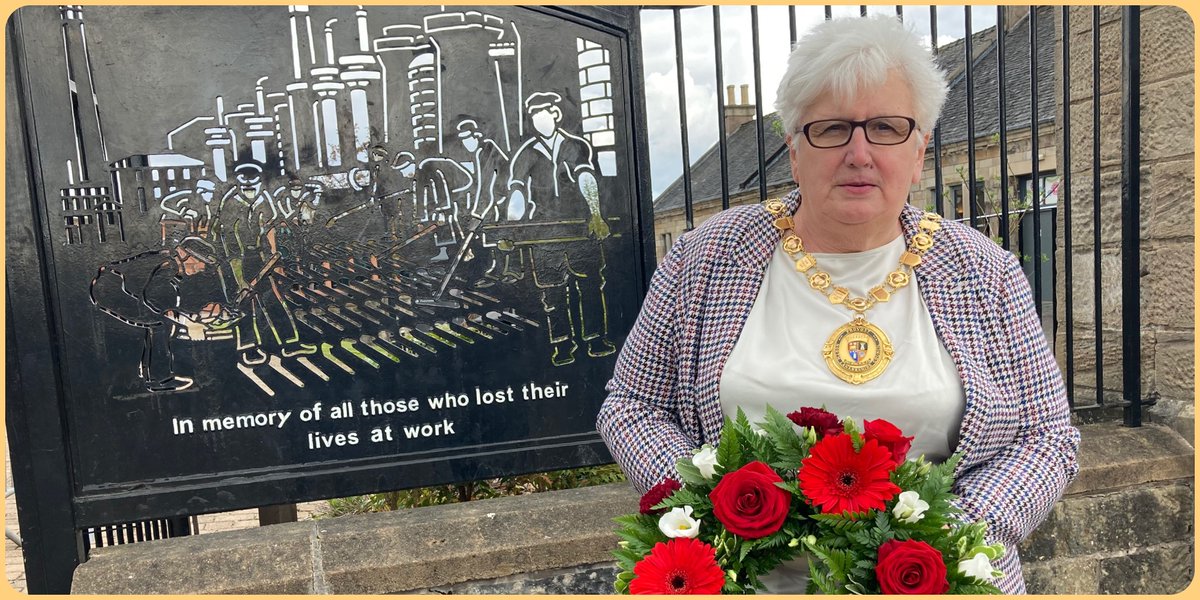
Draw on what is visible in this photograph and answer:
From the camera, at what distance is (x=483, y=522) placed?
108 inches

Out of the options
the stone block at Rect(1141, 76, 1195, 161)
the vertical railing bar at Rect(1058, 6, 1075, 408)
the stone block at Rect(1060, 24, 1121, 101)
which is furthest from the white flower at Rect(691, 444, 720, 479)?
the stone block at Rect(1060, 24, 1121, 101)

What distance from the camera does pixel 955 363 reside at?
1726 mm

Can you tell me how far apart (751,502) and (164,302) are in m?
2.11

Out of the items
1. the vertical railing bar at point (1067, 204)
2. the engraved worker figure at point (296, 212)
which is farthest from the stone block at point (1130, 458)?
the engraved worker figure at point (296, 212)

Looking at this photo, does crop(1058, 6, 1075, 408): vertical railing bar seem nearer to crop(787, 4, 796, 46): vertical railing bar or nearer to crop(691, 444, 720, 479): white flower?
crop(787, 4, 796, 46): vertical railing bar

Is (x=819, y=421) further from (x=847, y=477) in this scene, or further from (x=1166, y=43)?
(x=1166, y=43)

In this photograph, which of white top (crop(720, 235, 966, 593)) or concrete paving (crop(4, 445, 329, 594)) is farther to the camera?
concrete paving (crop(4, 445, 329, 594))

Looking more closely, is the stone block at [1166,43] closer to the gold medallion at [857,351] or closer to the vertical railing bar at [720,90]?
the vertical railing bar at [720,90]

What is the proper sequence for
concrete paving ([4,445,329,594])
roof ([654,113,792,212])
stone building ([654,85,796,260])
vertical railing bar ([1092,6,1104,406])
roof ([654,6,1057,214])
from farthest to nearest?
roof ([654,6,1057,214]), concrete paving ([4,445,329,594]), roof ([654,113,792,212]), stone building ([654,85,796,260]), vertical railing bar ([1092,6,1104,406])

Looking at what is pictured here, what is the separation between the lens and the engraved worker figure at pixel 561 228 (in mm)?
2773

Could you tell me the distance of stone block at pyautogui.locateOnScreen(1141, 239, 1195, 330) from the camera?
3.30 m

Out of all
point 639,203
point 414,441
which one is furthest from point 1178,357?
point 414,441

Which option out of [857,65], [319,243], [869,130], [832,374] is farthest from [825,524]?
[319,243]

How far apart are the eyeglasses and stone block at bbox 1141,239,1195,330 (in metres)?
2.37
